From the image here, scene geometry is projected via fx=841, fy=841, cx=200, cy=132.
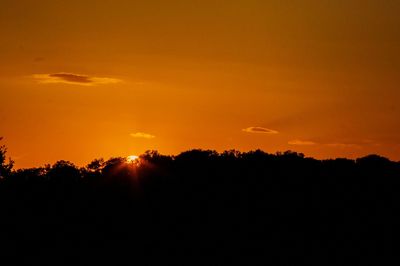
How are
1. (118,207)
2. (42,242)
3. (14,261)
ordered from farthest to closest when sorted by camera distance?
1. (118,207)
2. (42,242)
3. (14,261)

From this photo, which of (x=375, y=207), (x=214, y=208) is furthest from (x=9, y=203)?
(x=375, y=207)

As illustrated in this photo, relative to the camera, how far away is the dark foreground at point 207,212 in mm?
81938

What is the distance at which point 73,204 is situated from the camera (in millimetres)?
91438

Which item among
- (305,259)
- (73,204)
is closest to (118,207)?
(73,204)

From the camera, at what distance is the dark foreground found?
81.9 metres

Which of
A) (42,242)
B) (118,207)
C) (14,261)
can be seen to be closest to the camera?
(14,261)

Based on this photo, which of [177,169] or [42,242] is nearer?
[42,242]

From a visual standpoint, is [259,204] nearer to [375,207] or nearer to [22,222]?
[375,207]

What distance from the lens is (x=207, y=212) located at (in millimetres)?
89750

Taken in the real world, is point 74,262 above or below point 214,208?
below

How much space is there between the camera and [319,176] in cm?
9450

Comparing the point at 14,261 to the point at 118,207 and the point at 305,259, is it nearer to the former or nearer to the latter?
the point at 118,207

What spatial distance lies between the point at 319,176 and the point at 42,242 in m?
31.6

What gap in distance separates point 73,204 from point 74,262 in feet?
41.4
